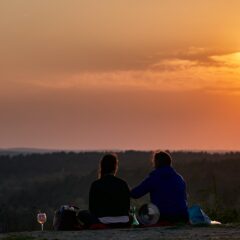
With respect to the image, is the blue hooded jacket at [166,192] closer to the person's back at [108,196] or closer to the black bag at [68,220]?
the person's back at [108,196]

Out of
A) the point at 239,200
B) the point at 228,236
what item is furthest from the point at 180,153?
the point at 228,236

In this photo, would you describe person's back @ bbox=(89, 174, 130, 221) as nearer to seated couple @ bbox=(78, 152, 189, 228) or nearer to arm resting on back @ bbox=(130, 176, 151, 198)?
seated couple @ bbox=(78, 152, 189, 228)

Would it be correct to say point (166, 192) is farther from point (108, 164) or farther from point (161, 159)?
point (108, 164)

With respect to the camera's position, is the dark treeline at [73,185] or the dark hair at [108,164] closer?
the dark hair at [108,164]

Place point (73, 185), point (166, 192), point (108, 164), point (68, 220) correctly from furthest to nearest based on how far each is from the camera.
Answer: point (73, 185) < point (68, 220) < point (166, 192) < point (108, 164)

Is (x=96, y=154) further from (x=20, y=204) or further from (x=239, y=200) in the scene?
(x=239, y=200)

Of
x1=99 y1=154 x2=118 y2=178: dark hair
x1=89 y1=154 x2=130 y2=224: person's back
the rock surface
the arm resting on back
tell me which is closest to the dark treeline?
the arm resting on back

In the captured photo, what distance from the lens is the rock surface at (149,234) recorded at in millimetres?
13441

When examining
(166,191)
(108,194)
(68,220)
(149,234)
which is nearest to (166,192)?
(166,191)

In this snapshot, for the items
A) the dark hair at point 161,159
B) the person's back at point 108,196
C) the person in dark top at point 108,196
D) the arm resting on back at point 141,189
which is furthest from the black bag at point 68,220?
the dark hair at point 161,159

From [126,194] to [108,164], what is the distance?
0.65 m

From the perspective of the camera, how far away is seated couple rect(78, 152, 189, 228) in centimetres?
1489

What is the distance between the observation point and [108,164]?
14906mm

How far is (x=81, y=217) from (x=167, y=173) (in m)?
1.81
